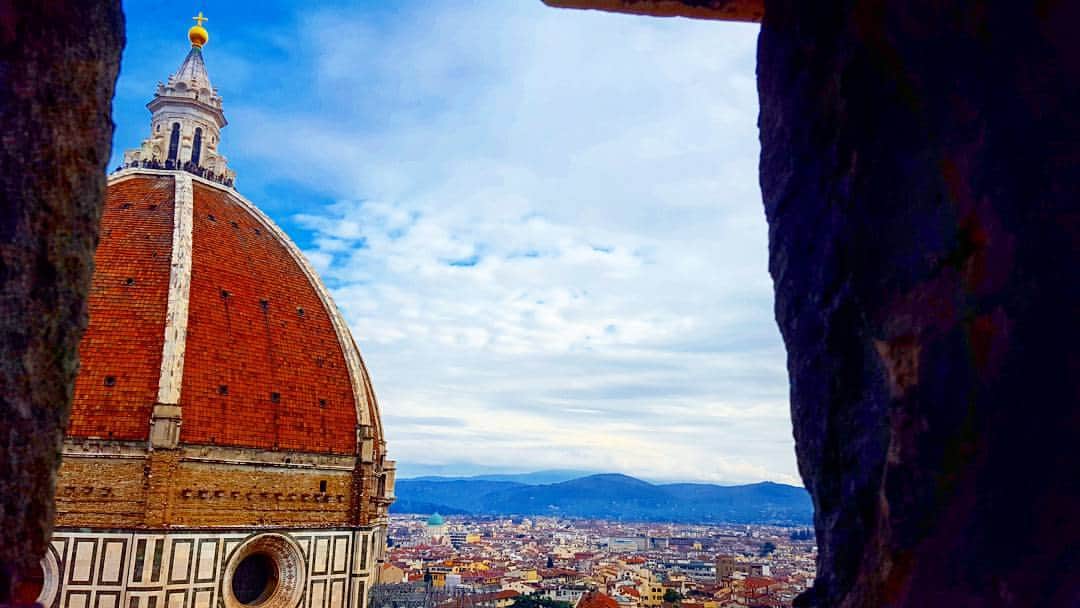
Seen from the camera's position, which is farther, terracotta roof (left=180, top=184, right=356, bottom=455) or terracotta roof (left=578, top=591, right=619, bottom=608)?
terracotta roof (left=578, top=591, right=619, bottom=608)

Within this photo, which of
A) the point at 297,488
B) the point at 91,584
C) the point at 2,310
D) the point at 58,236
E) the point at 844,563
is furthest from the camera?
the point at 297,488

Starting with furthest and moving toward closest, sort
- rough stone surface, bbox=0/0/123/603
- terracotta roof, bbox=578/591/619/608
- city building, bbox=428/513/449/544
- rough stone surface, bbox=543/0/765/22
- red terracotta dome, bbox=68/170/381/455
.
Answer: city building, bbox=428/513/449/544
terracotta roof, bbox=578/591/619/608
red terracotta dome, bbox=68/170/381/455
rough stone surface, bbox=543/0/765/22
rough stone surface, bbox=0/0/123/603

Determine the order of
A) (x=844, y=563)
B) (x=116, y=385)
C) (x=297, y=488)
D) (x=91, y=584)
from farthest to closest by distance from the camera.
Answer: (x=297, y=488) → (x=116, y=385) → (x=91, y=584) → (x=844, y=563)

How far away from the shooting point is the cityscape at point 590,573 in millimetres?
52125

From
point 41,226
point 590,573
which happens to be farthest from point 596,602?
point 41,226

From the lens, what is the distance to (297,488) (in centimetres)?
1997

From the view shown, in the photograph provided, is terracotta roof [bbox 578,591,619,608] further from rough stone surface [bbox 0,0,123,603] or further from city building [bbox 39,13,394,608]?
rough stone surface [bbox 0,0,123,603]

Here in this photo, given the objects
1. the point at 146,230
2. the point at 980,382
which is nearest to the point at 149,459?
the point at 146,230

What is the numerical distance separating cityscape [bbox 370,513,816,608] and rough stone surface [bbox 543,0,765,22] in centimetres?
2081

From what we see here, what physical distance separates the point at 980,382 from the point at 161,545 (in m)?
18.6

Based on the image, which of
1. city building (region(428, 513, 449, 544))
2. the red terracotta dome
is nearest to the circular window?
the red terracotta dome

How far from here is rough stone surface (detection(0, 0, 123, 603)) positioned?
234 cm

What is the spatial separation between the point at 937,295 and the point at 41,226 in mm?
2673

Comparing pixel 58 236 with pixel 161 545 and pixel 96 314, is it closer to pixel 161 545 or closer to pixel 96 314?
pixel 161 545
